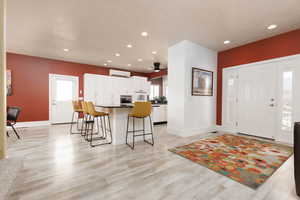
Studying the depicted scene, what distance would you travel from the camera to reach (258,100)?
11.7 ft

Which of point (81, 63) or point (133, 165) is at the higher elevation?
point (81, 63)

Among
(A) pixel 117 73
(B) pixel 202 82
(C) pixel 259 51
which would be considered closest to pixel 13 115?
(A) pixel 117 73

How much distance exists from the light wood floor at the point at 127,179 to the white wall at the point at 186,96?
56.8 inches

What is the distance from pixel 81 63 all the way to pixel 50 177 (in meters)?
5.37

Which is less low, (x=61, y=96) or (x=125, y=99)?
(x=61, y=96)

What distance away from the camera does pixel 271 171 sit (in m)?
1.87

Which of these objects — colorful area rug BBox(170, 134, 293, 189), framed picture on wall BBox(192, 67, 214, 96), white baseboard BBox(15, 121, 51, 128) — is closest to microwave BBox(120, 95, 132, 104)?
white baseboard BBox(15, 121, 51, 128)

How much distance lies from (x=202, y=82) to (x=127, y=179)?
3402 millimetres

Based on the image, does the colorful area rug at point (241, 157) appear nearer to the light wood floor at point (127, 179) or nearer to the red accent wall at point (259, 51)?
the light wood floor at point (127, 179)

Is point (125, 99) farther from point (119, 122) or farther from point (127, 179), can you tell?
point (127, 179)

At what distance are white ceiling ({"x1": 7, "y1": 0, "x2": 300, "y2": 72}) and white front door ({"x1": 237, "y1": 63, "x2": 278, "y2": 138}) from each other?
93 cm

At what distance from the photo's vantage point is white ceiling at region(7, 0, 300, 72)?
7.24 ft

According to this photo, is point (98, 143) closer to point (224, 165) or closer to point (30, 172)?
point (30, 172)

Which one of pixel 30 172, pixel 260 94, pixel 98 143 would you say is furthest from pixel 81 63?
pixel 260 94
